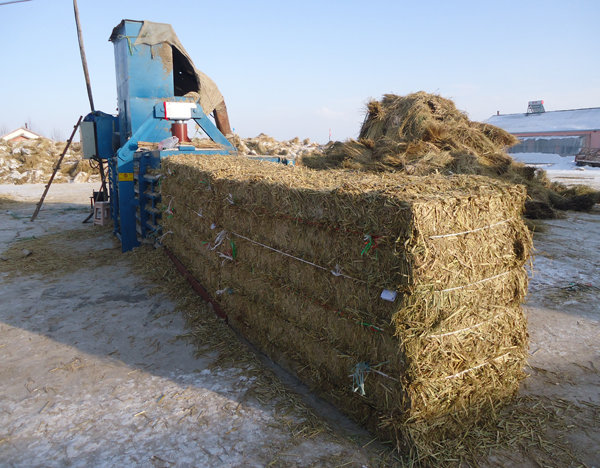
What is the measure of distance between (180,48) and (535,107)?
5345 cm

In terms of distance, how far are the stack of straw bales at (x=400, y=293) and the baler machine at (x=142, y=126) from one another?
4806mm

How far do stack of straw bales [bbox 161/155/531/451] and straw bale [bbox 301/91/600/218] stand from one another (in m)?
4.84

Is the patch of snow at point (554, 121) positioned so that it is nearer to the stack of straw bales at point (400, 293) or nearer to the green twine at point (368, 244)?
the stack of straw bales at point (400, 293)

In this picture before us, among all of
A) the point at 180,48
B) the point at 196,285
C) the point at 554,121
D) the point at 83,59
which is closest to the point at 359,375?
the point at 196,285

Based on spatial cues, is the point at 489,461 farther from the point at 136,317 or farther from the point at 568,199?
the point at 568,199

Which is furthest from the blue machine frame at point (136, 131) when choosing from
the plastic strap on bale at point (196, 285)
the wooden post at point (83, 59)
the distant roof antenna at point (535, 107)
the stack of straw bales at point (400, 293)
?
the distant roof antenna at point (535, 107)

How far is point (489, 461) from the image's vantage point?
2.98 meters

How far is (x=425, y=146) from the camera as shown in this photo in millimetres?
9312

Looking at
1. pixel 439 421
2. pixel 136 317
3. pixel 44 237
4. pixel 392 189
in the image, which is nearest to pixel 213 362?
pixel 136 317

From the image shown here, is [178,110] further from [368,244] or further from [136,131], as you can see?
[368,244]

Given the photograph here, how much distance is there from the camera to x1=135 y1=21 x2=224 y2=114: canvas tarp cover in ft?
30.6

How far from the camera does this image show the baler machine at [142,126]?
8.45 metres

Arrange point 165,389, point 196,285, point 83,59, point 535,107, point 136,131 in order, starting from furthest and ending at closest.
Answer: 1. point 535,107
2. point 83,59
3. point 136,131
4. point 196,285
5. point 165,389

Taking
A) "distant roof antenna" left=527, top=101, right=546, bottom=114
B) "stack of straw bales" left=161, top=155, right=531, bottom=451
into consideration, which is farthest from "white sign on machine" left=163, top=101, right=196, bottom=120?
"distant roof antenna" left=527, top=101, right=546, bottom=114
